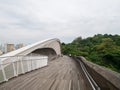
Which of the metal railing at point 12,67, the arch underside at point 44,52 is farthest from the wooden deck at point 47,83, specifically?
the arch underside at point 44,52

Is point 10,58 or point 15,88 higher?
point 10,58

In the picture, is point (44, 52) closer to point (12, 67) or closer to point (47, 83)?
point (12, 67)

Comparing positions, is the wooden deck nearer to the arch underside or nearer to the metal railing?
the metal railing

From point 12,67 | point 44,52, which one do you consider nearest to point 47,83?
point 12,67

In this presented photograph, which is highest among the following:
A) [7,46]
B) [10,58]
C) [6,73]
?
[7,46]

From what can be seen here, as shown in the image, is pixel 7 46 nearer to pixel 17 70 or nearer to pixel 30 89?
pixel 17 70

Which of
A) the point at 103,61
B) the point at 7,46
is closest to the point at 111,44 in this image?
the point at 103,61

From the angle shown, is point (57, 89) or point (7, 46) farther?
point (7, 46)

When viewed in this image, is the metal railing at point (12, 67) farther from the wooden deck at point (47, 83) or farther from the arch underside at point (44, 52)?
the arch underside at point (44, 52)

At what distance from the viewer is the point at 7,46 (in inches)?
2351

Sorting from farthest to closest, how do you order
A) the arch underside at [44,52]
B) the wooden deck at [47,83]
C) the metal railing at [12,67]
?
the arch underside at [44,52], the metal railing at [12,67], the wooden deck at [47,83]

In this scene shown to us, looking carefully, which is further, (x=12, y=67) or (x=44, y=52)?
(x=44, y=52)

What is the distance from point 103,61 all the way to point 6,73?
210 feet

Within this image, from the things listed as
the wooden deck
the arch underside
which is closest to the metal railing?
the wooden deck
